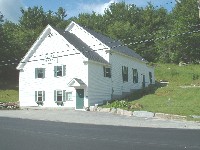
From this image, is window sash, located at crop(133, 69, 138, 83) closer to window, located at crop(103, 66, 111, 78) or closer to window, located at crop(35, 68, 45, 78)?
window, located at crop(103, 66, 111, 78)

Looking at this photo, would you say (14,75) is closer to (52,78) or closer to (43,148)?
(52,78)

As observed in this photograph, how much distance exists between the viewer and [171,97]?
40.9m

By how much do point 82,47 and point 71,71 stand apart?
3467 mm

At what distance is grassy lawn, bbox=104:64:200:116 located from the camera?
32.1 m

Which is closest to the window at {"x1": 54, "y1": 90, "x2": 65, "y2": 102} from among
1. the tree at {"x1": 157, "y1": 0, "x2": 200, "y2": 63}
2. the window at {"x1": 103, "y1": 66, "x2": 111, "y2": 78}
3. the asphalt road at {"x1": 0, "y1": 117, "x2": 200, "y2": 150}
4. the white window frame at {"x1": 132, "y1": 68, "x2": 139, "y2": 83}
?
the window at {"x1": 103, "y1": 66, "x2": 111, "y2": 78}

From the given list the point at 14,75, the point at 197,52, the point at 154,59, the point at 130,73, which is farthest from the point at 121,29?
the point at 130,73

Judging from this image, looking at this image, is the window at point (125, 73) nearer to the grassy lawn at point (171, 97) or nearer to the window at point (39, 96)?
the grassy lawn at point (171, 97)

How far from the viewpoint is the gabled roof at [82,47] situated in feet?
130

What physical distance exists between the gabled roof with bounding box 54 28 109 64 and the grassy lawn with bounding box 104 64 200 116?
543 cm

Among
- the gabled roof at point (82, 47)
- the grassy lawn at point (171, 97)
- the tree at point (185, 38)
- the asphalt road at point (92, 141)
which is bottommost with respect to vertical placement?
the asphalt road at point (92, 141)

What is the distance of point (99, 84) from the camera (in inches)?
1583

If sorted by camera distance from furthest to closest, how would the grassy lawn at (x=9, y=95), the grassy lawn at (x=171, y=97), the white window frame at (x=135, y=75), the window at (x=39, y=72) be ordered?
the grassy lawn at (x=9, y=95)
the white window frame at (x=135, y=75)
the window at (x=39, y=72)
the grassy lawn at (x=171, y=97)

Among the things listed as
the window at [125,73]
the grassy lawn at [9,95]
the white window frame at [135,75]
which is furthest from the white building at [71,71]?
the grassy lawn at [9,95]

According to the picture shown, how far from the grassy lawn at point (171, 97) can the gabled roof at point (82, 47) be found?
5.43 metres
